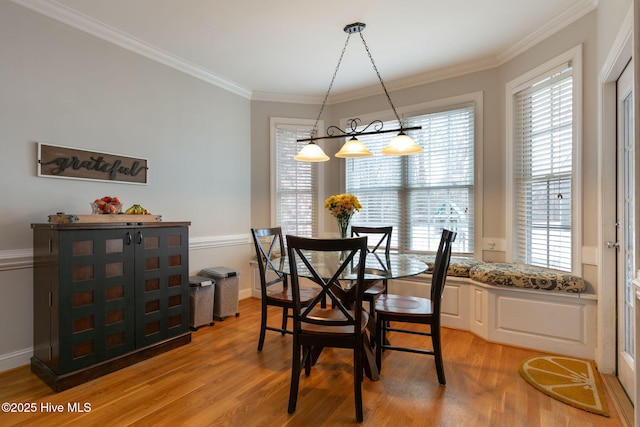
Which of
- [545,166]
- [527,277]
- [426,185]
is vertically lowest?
[527,277]

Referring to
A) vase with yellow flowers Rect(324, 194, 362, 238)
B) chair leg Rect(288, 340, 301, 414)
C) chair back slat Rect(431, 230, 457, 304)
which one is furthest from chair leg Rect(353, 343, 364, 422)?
vase with yellow flowers Rect(324, 194, 362, 238)

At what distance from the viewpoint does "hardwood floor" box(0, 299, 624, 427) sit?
1881 mm

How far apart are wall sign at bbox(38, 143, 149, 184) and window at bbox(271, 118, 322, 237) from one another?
1.77m

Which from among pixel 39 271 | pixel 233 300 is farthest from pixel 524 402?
pixel 39 271

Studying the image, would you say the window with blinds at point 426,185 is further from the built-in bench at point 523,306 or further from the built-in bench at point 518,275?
the built-in bench at point 523,306

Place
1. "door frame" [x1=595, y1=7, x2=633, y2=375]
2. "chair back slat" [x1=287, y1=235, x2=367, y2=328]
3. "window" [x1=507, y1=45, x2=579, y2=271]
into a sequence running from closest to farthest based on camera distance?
"chair back slat" [x1=287, y1=235, x2=367, y2=328], "door frame" [x1=595, y1=7, x2=633, y2=375], "window" [x1=507, y1=45, x2=579, y2=271]

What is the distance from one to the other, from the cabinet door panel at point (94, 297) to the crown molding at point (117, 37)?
72.8 inches

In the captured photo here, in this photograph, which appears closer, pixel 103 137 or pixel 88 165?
pixel 88 165

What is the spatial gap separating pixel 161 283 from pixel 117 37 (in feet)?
7.66

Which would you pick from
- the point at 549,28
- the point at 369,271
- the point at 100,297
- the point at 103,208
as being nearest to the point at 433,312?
the point at 369,271

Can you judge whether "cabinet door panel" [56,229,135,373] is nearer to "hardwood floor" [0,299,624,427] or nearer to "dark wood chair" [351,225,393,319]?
"hardwood floor" [0,299,624,427]

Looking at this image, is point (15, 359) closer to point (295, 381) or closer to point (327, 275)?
point (295, 381)


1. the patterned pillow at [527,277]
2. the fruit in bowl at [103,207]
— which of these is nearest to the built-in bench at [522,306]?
the patterned pillow at [527,277]

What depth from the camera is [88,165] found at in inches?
113
